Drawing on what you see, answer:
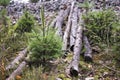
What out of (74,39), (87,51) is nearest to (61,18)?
(74,39)

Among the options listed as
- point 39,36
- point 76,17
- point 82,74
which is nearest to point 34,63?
point 39,36

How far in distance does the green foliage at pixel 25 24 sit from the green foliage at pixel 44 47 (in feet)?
5.66

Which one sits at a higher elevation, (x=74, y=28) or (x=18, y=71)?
(x=74, y=28)

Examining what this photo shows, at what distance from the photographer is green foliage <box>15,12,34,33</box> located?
645 centimetres

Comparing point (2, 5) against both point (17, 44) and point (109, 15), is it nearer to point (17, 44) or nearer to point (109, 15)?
point (17, 44)

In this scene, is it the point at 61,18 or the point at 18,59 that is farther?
the point at 61,18

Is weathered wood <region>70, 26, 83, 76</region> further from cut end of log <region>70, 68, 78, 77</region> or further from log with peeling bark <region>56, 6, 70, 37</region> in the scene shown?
log with peeling bark <region>56, 6, 70, 37</region>

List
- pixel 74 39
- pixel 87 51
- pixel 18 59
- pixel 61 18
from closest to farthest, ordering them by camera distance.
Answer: pixel 18 59 → pixel 87 51 → pixel 74 39 → pixel 61 18

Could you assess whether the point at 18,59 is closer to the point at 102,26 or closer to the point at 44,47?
the point at 44,47

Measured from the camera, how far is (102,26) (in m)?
5.73

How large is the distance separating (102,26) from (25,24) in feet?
6.19

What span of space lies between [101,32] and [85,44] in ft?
1.49

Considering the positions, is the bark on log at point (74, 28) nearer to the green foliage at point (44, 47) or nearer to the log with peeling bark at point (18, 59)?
the green foliage at point (44, 47)

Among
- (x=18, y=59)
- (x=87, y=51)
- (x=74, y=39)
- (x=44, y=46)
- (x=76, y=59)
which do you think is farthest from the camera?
(x=74, y=39)
